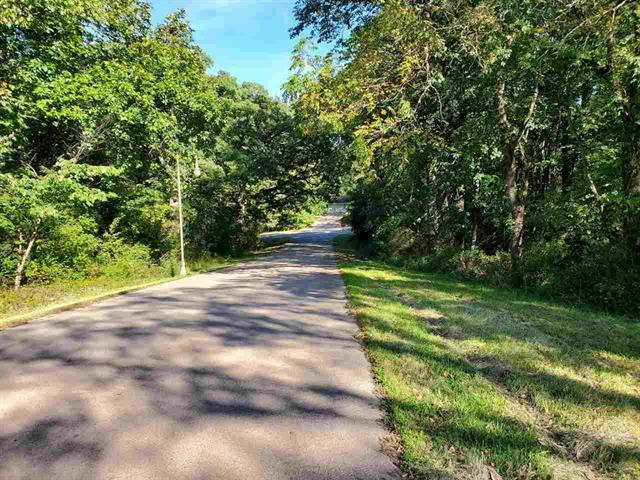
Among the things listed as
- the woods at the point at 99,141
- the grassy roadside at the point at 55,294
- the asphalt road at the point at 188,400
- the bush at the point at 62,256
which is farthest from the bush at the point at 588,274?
the bush at the point at 62,256

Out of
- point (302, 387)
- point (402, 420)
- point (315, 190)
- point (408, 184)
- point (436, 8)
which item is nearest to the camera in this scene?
point (402, 420)

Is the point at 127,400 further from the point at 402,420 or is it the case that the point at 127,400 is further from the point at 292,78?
the point at 292,78

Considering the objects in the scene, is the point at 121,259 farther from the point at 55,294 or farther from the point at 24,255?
the point at 55,294

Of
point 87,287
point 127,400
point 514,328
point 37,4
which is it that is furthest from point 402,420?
point 37,4

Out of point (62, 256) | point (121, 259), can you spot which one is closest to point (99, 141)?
point (62, 256)

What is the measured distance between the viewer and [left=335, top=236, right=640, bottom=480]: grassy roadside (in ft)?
8.82

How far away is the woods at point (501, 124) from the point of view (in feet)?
24.1

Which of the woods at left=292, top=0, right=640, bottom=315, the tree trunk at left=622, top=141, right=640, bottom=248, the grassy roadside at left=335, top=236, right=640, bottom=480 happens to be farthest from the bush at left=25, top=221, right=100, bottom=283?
the tree trunk at left=622, top=141, right=640, bottom=248

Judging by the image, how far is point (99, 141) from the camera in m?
13.6

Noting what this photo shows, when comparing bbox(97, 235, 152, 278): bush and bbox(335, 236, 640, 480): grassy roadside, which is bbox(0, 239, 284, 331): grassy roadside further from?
bbox(335, 236, 640, 480): grassy roadside

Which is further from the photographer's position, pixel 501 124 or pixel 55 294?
pixel 501 124

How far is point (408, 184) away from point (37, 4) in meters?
13.6

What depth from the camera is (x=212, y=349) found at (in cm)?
499

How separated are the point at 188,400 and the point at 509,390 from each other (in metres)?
3.18
